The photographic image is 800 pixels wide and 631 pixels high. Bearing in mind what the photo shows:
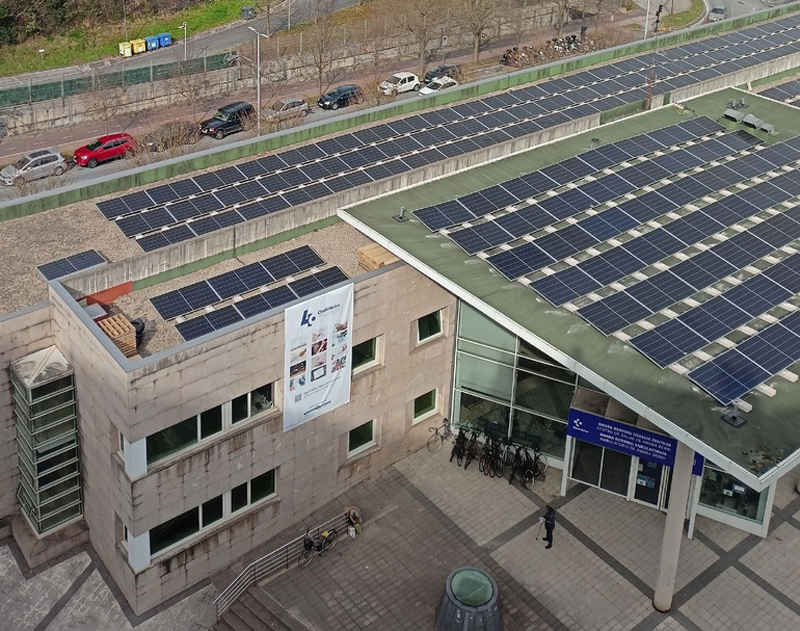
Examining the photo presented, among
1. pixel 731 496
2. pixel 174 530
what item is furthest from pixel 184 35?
pixel 731 496

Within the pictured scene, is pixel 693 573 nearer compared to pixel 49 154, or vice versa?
pixel 693 573

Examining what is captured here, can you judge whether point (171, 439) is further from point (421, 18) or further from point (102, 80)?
point (421, 18)

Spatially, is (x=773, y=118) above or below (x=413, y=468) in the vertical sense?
above

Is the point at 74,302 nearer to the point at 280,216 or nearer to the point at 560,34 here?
the point at 280,216

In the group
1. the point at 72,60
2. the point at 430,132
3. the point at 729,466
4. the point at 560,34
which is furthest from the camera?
the point at 560,34

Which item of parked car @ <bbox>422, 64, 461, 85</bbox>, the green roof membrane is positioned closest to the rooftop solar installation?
the green roof membrane

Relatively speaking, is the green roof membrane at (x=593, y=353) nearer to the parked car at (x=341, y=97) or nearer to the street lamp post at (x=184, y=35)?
the parked car at (x=341, y=97)

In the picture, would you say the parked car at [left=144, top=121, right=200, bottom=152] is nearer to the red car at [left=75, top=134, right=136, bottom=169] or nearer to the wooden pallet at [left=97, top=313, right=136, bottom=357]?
the red car at [left=75, top=134, right=136, bottom=169]

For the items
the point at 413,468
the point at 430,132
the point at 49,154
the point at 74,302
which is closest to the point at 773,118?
the point at 430,132
